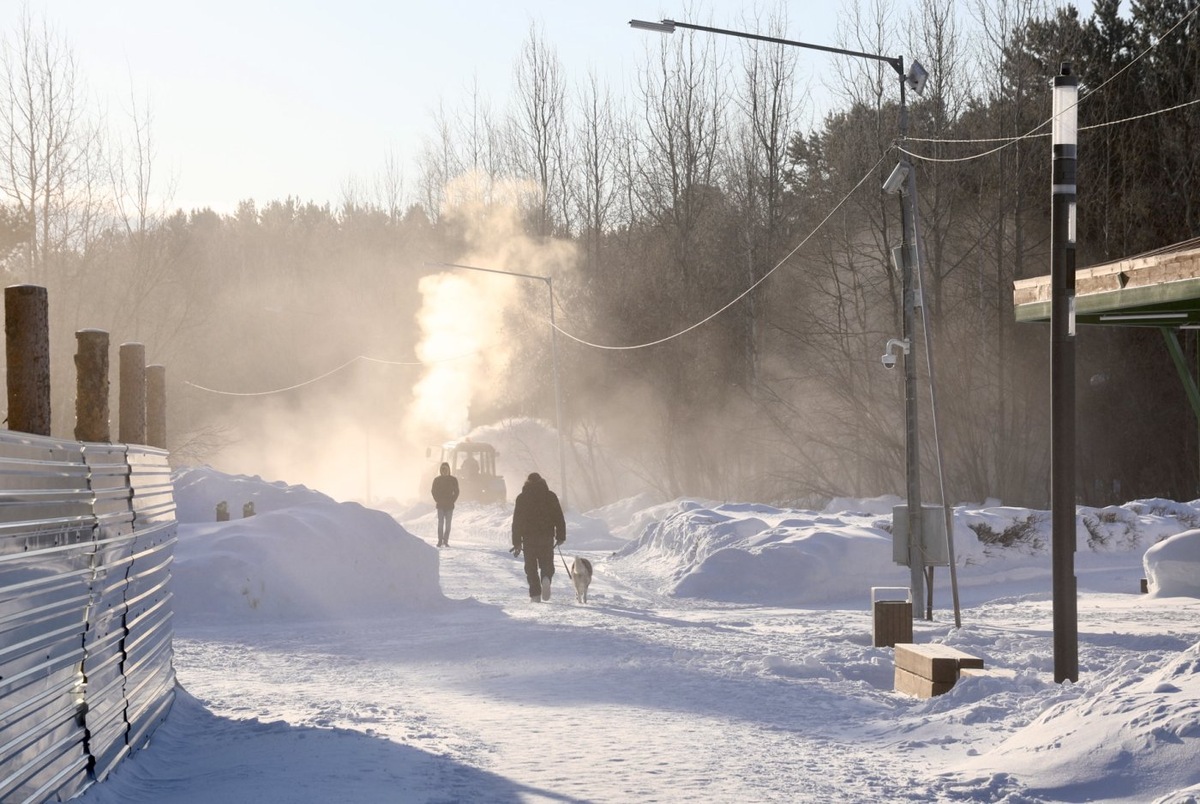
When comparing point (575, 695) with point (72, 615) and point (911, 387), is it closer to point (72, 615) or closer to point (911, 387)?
point (72, 615)

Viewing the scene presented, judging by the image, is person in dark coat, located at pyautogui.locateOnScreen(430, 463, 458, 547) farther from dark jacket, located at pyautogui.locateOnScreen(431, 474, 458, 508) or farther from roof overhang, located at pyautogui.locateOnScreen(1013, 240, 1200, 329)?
roof overhang, located at pyautogui.locateOnScreen(1013, 240, 1200, 329)

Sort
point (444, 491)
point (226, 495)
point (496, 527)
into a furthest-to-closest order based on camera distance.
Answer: point (496, 527) < point (226, 495) < point (444, 491)

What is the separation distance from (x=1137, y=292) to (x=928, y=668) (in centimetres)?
548

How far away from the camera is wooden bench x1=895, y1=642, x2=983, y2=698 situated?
394 inches

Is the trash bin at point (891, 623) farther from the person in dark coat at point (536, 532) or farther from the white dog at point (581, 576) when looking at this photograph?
the person in dark coat at point (536, 532)

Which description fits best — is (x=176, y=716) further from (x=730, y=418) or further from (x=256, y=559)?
(x=730, y=418)

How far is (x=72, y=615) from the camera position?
20.6ft

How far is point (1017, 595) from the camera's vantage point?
1984 cm

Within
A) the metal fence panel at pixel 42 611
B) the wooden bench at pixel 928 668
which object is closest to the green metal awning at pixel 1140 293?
the wooden bench at pixel 928 668

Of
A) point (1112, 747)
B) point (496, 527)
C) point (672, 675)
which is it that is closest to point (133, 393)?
point (672, 675)

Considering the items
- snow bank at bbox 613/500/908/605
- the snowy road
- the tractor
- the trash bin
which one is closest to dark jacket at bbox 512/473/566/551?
the snowy road

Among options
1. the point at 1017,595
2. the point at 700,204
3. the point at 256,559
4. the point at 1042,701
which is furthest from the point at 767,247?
the point at 1042,701

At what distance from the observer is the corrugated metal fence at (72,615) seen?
535 cm

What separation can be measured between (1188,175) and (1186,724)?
35.3m
